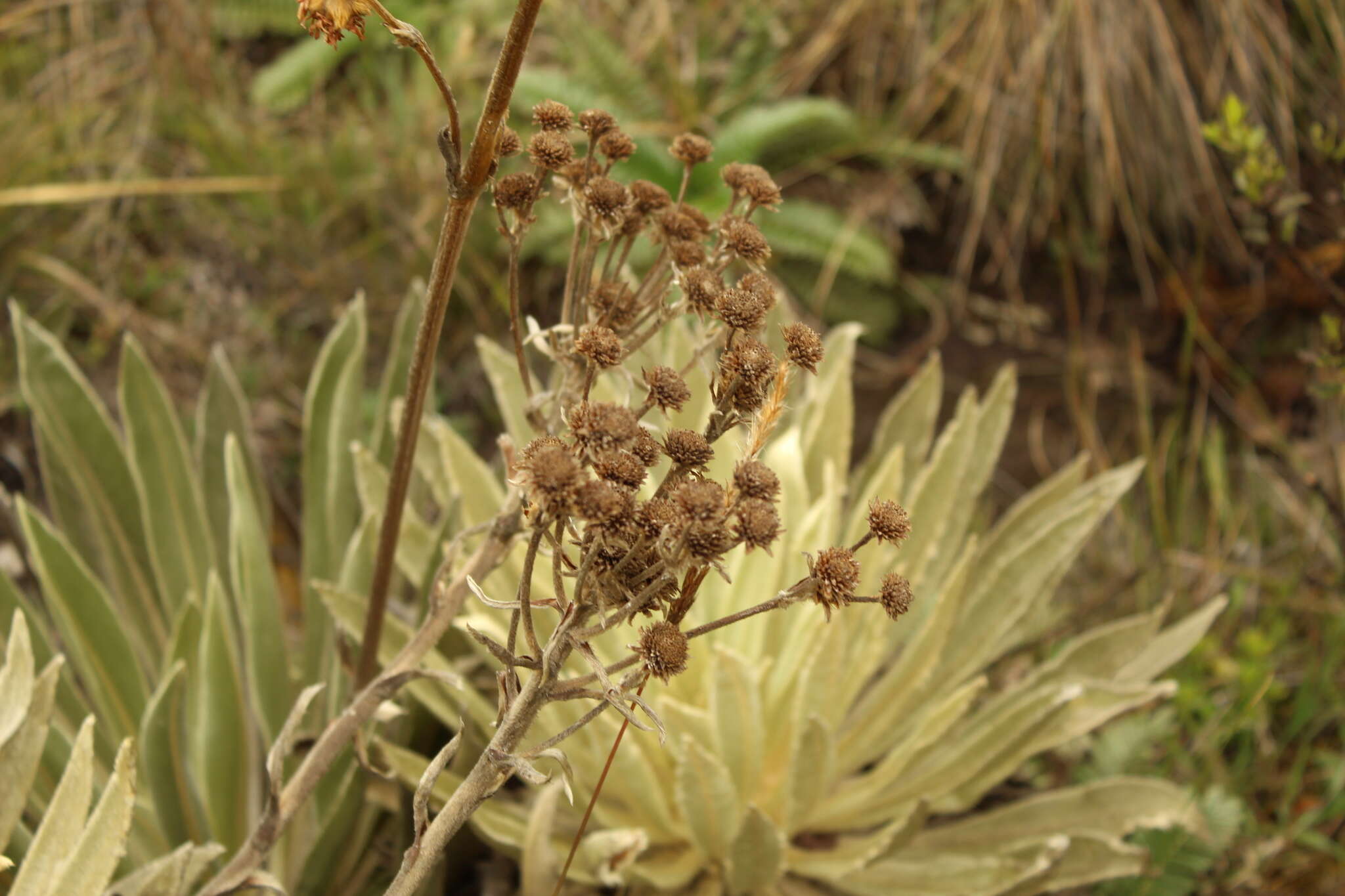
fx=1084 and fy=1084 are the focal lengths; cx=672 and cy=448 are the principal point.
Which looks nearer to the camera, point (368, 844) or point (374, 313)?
point (368, 844)

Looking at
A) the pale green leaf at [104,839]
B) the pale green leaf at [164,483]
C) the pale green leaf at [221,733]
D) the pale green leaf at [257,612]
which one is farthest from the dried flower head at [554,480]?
the pale green leaf at [164,483]

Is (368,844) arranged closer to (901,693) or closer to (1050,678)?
(901,693)

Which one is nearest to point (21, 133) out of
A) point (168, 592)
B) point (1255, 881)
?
point (168, 592)

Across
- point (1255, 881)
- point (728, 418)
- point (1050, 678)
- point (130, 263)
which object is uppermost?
point (130, 263)

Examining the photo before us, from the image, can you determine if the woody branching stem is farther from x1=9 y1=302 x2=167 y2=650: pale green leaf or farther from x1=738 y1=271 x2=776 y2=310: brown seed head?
x1=9 y1=302 x2=167 y2=650: pale green leaf

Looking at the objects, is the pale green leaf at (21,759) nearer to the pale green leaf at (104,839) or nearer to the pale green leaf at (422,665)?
the pale green leaf at (104,839)

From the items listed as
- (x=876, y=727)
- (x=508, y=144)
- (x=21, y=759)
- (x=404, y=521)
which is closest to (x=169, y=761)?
(x=21, y=759)

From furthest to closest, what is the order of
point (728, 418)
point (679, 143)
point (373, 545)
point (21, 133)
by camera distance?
point (21, 133) → point (373, 545) → point (679, 143) → point (728, 418)
